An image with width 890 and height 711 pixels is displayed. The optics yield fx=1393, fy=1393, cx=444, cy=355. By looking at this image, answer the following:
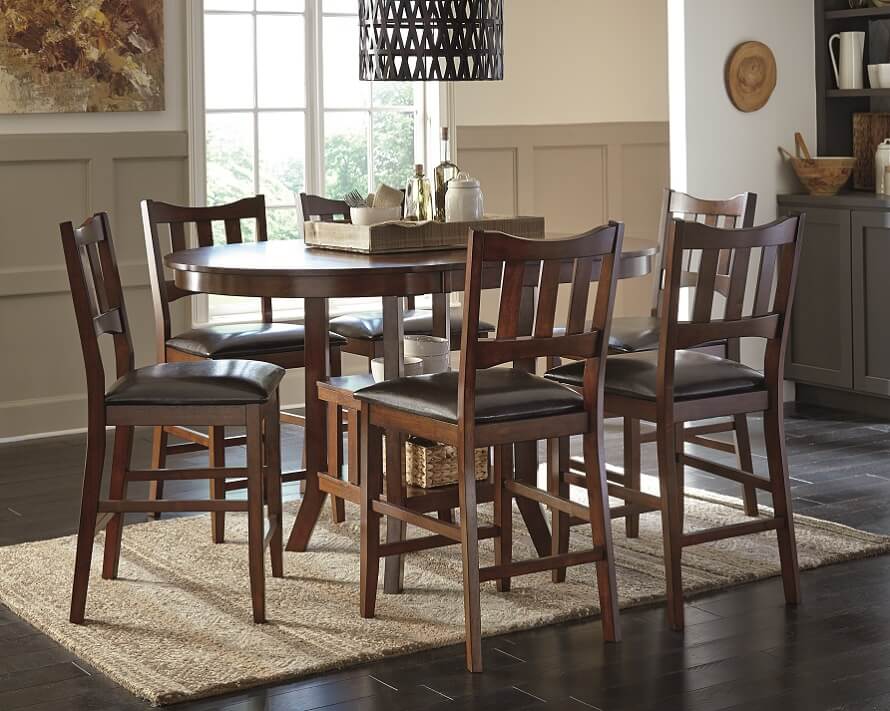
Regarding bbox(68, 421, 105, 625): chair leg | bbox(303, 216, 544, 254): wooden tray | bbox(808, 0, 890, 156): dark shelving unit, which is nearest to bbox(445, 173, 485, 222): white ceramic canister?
bbox(303, 216, 544, 254): wooden tray

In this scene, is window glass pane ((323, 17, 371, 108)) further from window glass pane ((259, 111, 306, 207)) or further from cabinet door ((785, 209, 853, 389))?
cabinet door ((785, 209, 853, 389))

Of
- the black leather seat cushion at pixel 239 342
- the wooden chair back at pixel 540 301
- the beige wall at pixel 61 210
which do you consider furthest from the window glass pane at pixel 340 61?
the wooden chair back at pixel 540 301

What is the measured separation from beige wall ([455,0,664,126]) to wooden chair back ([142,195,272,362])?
7.09 feet

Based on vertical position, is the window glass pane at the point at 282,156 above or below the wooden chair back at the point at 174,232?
above

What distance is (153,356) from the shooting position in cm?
575

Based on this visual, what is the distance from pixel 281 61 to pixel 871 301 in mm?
2634

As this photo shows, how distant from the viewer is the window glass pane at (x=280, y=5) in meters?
5.88

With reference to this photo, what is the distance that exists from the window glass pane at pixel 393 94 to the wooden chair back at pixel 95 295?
9.03 ft

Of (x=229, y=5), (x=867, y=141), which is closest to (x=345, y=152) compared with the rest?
(x=229, y=5)

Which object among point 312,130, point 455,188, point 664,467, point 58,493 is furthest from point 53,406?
point 664,467

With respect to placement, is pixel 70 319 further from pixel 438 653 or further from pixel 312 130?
pixel 438 653

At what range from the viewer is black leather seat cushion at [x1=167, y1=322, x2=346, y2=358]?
397 centimetres

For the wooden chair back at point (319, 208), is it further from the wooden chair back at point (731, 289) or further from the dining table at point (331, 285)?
the wooden chair back at point (731, 289)

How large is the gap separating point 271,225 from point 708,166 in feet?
6.15
